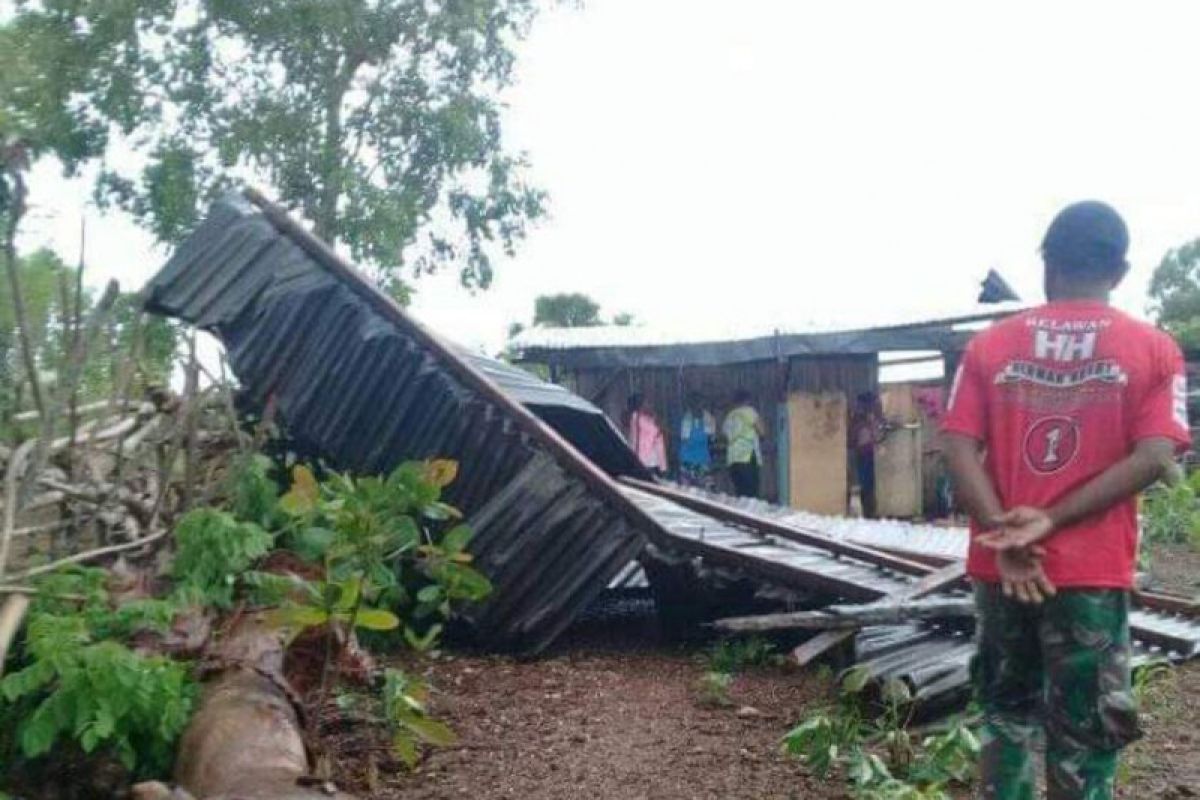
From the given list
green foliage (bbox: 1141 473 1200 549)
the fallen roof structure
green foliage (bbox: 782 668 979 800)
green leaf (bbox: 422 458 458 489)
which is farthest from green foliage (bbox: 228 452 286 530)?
green foliage (bbox: 1141 473 1200 549)

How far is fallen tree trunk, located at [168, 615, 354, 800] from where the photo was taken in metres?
3.41

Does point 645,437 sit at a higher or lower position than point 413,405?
lower

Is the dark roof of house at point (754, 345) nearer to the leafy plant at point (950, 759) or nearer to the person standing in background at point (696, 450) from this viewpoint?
the person standing in background at point (696, 450)

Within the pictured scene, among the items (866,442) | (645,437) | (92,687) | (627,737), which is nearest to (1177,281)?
(866,442)

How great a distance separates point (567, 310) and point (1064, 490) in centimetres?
2938

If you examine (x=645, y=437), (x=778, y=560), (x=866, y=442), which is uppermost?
(x=778, y=560)

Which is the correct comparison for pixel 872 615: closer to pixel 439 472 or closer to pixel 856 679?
pixel 856 679

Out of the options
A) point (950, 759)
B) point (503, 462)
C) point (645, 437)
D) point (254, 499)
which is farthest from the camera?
point (645, 437)

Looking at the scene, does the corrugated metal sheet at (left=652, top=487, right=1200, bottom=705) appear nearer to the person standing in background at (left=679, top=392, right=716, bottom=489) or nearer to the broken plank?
the broken plank

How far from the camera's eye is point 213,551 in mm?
4535

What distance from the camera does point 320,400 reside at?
24.1 feet

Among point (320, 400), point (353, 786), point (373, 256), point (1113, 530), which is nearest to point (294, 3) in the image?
point (373, 256)

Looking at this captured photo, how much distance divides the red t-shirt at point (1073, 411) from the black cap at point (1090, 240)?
0.34 feet

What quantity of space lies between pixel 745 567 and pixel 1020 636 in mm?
2982
